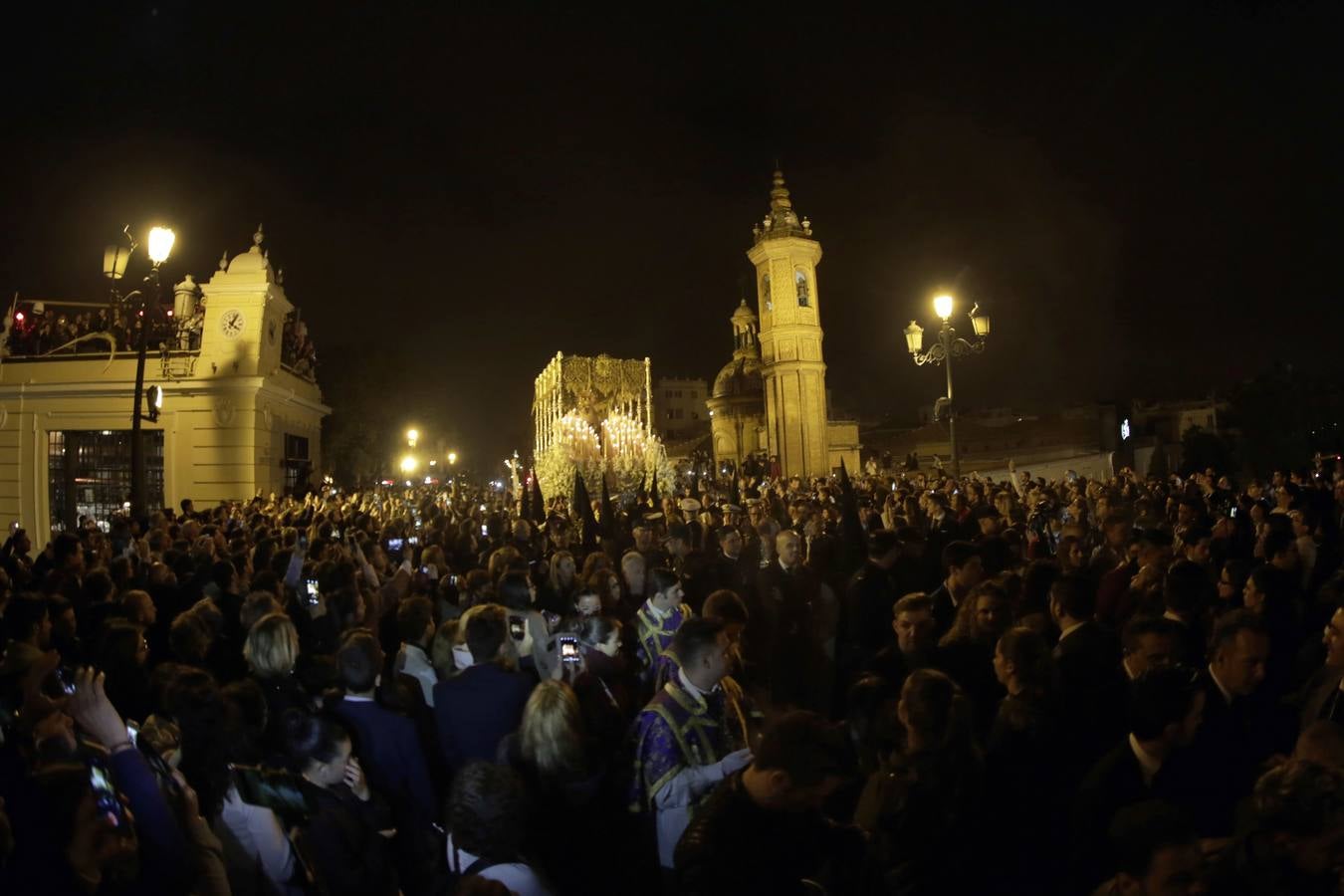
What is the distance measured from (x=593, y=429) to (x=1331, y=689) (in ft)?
78.5

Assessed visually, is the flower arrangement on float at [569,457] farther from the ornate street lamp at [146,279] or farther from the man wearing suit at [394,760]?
the man wearing suit at [394,760]

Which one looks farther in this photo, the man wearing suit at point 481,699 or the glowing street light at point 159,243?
the glowing street light at point 159,243

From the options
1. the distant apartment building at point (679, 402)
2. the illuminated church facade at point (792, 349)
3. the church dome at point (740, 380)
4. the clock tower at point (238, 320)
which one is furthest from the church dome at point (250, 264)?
the distant apartment building at point (679, 402)

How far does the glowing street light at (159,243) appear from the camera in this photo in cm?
1198

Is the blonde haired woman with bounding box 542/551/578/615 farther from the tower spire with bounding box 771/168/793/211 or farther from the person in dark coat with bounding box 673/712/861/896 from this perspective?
the tower spire with bounding box 771/168/793/211

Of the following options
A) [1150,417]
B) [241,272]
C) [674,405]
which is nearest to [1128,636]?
[241,272]

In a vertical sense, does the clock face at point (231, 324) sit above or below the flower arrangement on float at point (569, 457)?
above

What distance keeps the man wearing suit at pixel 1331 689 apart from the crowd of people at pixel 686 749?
0.5 inches

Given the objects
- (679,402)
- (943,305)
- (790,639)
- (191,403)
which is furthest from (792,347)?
(679,402)

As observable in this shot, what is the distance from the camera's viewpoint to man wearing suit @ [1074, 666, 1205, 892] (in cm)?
290

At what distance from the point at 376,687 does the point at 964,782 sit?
3013 mm

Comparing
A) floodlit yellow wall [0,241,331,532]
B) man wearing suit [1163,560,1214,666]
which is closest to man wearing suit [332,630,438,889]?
man wearing suit [1163,560,1214,666]

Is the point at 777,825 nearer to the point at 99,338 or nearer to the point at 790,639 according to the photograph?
the point at 790,639

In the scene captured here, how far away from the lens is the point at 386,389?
43844 mm
